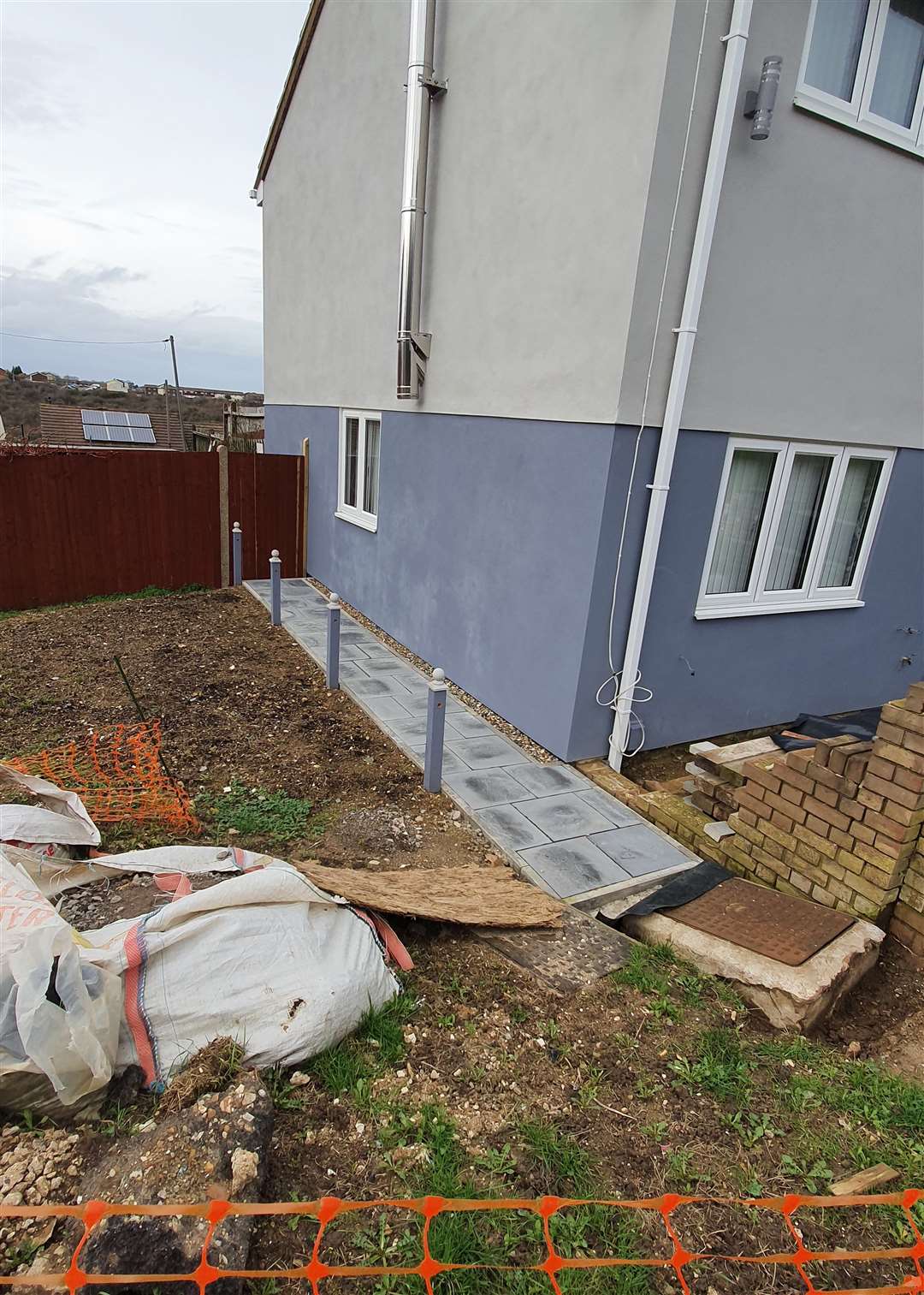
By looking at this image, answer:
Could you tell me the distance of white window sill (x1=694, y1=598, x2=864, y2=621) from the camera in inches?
221

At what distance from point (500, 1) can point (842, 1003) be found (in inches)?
289

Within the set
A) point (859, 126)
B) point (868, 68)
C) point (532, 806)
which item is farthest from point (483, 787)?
point (868, 68)

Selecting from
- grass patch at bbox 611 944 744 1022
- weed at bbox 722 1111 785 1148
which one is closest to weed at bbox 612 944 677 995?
grass patch at bbox 611 944 744 1022

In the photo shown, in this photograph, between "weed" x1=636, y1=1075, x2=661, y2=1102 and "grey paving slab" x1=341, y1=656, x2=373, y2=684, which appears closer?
"weed" x1=636, y1=1075, x2=661, y2=1102

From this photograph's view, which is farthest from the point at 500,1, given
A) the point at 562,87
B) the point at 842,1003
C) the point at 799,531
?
the point at 842,1003

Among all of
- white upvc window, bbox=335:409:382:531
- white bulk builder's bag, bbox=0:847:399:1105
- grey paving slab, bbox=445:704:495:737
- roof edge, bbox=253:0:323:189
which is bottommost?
grey paving slab, bbox=445:704:495:737

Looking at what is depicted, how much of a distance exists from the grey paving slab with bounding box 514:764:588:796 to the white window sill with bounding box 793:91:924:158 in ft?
16.4

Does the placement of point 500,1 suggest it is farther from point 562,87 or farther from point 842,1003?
point 842,1003

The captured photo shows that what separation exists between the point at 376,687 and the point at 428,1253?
17.3 ft

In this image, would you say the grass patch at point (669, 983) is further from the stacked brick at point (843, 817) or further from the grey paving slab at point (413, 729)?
the grey paving slab at point (413, 729)

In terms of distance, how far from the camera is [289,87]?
34.2ft

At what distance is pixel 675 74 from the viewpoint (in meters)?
4.14

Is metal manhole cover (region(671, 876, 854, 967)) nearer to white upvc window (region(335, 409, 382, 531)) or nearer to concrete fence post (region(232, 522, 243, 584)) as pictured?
white upvc window (region(335, 409, 382, 531))

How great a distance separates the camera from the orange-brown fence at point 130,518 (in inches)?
362
